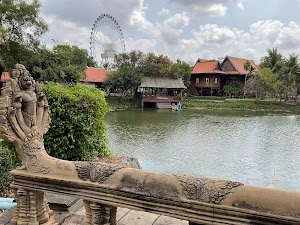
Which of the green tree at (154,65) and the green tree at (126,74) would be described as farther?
the green tree at (154,65)

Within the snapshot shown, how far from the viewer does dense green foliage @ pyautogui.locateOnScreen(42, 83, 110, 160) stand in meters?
5.29

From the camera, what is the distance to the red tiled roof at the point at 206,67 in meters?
42.9

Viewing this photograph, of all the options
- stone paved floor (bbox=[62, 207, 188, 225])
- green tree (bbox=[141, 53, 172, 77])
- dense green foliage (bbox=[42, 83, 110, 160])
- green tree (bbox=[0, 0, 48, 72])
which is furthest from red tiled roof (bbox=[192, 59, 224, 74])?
stone paved floor (bbox=[62, 207, 188, 225])

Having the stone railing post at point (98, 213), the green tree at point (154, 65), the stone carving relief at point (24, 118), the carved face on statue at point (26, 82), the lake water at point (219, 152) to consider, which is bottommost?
the lake water at point (219, 152)

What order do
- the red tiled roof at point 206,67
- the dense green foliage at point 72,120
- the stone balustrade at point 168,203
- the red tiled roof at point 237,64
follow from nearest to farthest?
the stone balustrade at point 168,203, the dense green foliage at point 72,120, the red tiled roof at point 237,64, the red tiled roof at point 206,67

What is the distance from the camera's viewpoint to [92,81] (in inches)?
1494

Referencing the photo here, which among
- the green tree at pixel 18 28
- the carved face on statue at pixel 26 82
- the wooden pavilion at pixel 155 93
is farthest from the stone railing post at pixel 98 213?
the wooden pavilion at pixel 155 93

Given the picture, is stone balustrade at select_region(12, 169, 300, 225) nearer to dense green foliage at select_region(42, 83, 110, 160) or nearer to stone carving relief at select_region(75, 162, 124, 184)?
stone carving relief at select_region(75, 162, 124, 184)

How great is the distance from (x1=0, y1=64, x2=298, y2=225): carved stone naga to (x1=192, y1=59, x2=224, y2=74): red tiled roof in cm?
4159

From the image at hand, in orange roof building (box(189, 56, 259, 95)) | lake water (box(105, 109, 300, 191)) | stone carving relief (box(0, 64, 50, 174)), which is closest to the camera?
stone carving relief (box(0, 64, 50, 174))

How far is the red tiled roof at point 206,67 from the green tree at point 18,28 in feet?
84.8

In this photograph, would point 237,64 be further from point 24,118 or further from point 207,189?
point 207,189

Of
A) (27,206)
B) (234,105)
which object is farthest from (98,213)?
(234,105)

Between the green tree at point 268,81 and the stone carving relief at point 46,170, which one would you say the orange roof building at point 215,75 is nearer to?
the green tree at point 268,81
